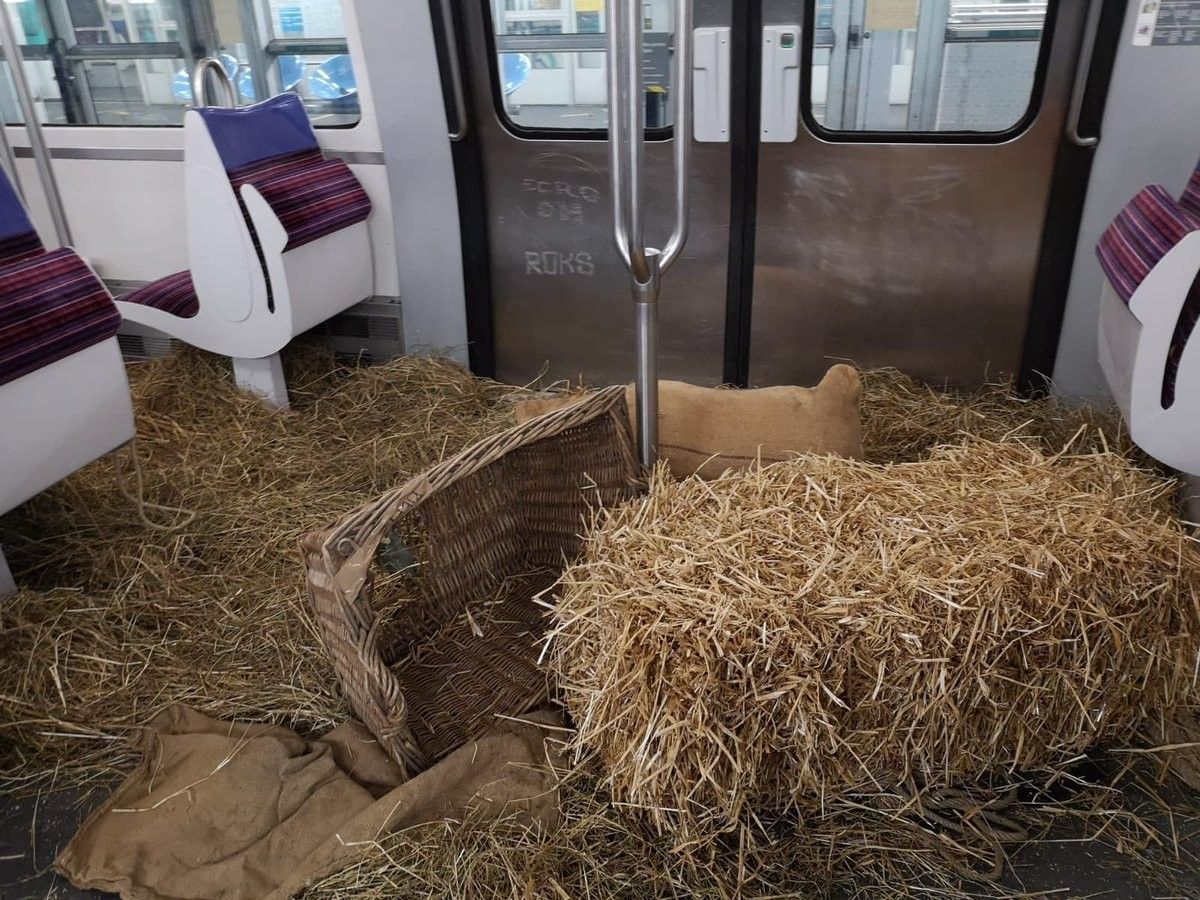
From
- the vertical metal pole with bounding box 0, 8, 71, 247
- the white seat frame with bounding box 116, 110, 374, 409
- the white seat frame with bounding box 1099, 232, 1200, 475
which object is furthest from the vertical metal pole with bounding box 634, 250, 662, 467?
the vertical metal pole with bounding box 0, 8, 71, 247

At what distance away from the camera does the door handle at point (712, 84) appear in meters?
2.97

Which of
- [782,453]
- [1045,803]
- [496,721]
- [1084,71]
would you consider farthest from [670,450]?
[1084,71]

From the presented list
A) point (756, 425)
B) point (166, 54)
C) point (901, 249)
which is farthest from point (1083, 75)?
point (166, 54)

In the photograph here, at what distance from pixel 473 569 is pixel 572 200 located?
167 cm

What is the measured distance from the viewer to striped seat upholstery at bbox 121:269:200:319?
3.30 meters

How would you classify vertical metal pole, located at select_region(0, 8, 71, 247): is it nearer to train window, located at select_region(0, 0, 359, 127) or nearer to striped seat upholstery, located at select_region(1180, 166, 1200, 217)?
train window, located at select_region(0, 0, 359, 127)

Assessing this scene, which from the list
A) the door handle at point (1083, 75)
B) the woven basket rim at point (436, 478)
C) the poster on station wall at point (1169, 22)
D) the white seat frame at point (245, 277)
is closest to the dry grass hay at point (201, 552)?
the white seat frame at point (245, 277)

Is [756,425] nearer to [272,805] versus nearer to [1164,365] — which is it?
[1164,365]

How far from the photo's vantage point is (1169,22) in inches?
104

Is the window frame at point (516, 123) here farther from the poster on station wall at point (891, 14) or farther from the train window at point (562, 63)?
the poster on station wall at point (891, 14)

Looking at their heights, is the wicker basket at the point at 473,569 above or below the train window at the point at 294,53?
below

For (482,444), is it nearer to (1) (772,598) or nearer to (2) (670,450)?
(2) (670,450)

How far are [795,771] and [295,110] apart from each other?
9.20 ft

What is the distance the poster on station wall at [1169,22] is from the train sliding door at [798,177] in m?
0.13
